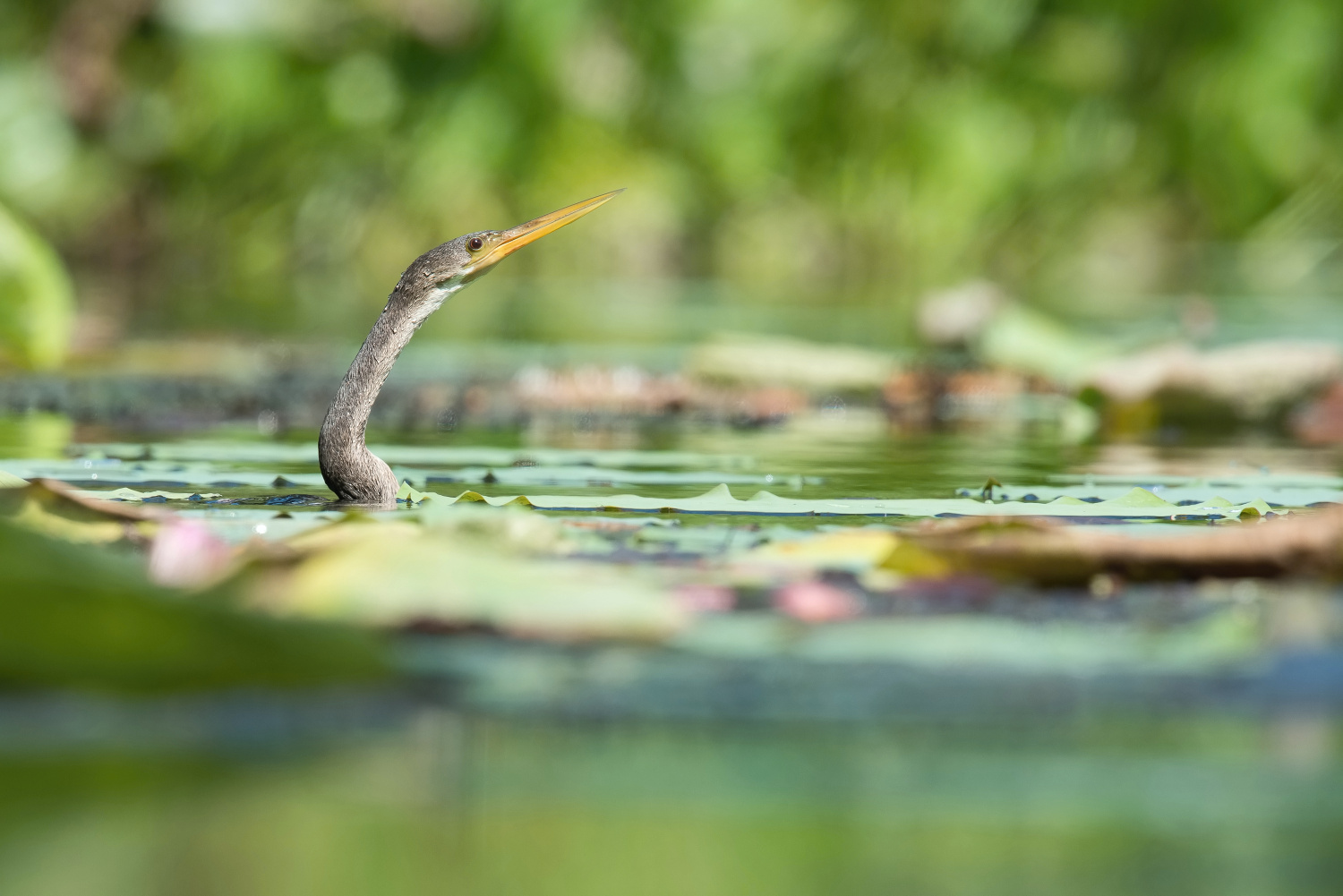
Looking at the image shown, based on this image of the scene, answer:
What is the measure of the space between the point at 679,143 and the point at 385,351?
41.0 feet

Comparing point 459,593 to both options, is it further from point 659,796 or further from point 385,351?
point 385,351

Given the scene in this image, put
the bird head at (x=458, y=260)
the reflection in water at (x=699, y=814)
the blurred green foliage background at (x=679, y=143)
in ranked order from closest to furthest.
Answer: the reflection in water at (x=699, y=814) → the bird head at (x=458, y=260) → the blurred green foliage background at (x=679, y=143)

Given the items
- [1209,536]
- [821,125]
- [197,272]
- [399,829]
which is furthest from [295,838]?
[197,272]

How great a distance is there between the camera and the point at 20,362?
623 cm

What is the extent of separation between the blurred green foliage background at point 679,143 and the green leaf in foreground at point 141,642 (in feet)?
27.9

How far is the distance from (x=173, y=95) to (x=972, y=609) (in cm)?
1446

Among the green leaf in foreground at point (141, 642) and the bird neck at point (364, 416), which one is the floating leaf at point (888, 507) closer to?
the bird neck at point (364, 416)

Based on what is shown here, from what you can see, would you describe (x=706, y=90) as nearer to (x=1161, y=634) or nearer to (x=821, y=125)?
(x=821, y=125)

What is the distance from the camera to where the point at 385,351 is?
298 centimetres

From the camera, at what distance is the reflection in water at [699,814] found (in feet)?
4.16

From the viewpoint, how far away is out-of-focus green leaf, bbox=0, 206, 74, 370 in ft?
19.2

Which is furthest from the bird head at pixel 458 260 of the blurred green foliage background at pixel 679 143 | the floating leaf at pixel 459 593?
the blurred green foliage background at pixel 679 143

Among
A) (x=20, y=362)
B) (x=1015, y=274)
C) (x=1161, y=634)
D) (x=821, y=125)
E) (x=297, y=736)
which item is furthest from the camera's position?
(x=1015, y=274)

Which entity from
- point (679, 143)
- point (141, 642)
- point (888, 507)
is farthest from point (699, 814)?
point (679, 143)
